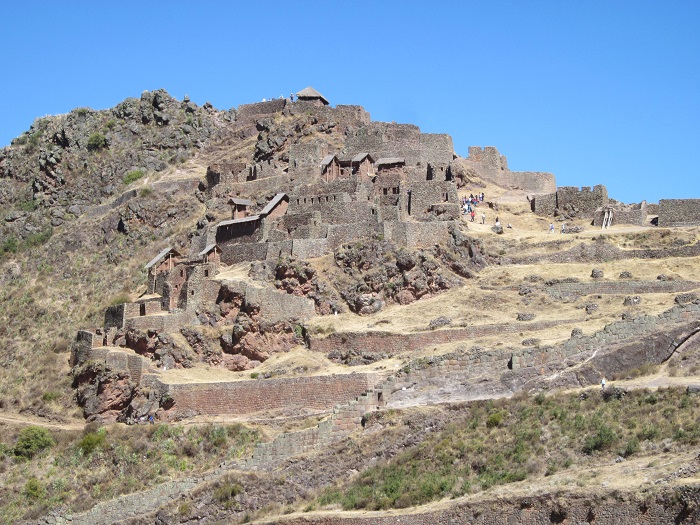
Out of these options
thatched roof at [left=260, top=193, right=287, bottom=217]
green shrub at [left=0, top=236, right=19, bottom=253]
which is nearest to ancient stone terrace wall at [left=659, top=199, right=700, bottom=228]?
thatched roof at [left=260, top=193, right=287, bottom=217]

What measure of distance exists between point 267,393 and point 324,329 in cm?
554

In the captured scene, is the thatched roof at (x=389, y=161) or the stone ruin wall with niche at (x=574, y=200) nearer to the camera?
the stone ruin wall with niche at (x=574, y=200)

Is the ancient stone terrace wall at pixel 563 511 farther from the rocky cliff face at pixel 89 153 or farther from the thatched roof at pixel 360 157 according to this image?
the rocky cliff face at pixel 89 153

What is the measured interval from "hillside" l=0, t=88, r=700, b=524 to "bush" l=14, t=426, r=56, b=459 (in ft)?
0.35

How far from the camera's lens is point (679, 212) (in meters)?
60.4

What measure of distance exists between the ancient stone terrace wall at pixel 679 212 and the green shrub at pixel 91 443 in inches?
1229

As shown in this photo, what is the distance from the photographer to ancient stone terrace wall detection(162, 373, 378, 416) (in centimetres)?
4509

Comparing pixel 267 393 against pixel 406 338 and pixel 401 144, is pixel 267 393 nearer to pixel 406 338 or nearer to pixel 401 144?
pixel 406 338

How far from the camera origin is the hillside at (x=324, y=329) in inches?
1308

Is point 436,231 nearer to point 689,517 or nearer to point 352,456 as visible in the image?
point 352,456

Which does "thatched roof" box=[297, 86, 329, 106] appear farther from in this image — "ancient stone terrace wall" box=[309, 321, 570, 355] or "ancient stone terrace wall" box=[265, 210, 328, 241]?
"ancient stone terrace wall" box=[309, 321, 570, 355]

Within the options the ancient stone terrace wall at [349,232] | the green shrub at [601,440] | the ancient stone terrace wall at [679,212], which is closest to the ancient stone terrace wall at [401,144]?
the ancient stone terrace wall at [349,232]

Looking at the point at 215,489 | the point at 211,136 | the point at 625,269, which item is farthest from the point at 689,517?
the point at 211,136

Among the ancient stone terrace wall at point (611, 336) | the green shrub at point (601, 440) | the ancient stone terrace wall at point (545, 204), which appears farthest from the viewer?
the ancient stone terrace wall at point (545, 204)
